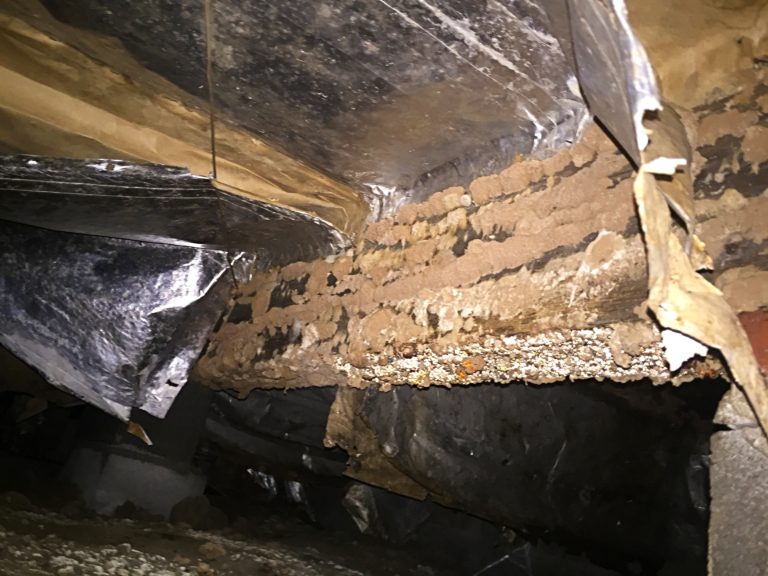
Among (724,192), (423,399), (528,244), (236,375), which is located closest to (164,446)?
(236,375)

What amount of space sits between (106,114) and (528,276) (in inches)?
38.7

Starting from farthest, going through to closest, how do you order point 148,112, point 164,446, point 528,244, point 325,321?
point 164,446
point 325,321
point 148,112
point 528,244

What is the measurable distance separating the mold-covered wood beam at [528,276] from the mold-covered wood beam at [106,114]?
13.9 inches

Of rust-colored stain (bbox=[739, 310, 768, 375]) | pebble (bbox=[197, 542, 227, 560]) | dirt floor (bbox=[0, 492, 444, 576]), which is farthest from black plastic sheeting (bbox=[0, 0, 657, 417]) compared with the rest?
pebble (bbox=[197, 542, 227, 560])

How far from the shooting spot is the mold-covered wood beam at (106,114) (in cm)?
104

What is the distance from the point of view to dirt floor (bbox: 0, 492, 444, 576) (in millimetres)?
1625

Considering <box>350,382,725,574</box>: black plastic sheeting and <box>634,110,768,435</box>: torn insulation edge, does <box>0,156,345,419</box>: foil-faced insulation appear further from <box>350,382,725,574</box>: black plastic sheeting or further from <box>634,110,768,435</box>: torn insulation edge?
<box>634,110,768,435</box>: torn insulation edge

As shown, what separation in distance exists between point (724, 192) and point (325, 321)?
3.39 feet

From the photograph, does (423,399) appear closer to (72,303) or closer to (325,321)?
(325,321)

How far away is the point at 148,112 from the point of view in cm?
122

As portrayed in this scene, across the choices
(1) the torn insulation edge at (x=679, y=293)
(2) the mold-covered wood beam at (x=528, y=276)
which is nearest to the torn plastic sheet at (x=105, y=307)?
(2) the mold-covered wood beam at (x=528, y=276)

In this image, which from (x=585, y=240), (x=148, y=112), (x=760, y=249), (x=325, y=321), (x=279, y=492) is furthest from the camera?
(x=279, y=492)

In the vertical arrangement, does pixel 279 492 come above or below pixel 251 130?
below

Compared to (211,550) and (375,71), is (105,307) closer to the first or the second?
(211,550)
